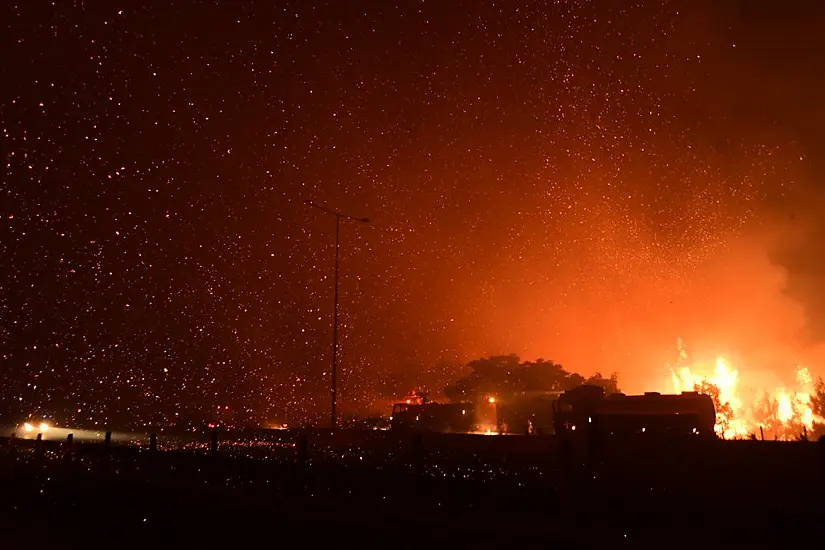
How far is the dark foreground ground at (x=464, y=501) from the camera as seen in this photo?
706cm

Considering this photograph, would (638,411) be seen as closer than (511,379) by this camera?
Yes

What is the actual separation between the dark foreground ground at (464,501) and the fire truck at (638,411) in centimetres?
1296

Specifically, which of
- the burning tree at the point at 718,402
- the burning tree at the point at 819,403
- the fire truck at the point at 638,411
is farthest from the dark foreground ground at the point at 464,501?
the burning tree at the point at 819,403

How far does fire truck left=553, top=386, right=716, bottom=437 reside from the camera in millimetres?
24719

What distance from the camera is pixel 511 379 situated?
75188 millimetres

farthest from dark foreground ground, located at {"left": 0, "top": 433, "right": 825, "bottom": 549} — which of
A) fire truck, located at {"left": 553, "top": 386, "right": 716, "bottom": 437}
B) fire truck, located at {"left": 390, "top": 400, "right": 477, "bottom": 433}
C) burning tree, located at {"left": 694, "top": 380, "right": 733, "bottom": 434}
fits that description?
burning tree, located at {"left": 694, "top": 380, "right": 733, "bottom": 434}

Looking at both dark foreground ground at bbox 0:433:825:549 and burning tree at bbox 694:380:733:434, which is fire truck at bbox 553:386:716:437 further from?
burning tree at bbox 694:380:733:434

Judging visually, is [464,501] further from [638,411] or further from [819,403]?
[819,403]

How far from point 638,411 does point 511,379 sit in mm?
47935

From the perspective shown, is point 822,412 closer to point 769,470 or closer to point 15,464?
point 769,470

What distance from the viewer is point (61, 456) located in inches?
818

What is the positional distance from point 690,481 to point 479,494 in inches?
142

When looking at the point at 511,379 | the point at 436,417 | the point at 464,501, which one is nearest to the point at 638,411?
the point at 436,417

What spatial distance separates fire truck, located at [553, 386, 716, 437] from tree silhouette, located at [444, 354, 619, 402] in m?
42.4
